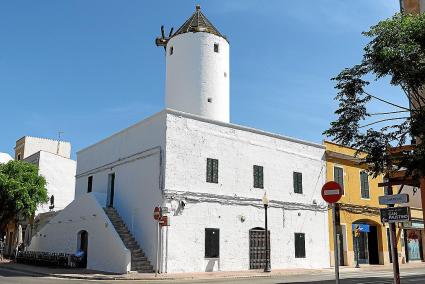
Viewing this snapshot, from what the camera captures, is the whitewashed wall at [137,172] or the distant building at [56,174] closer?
the whitewashed wall at [137,172]

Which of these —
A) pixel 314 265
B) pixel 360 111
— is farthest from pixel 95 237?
pixel 360 111

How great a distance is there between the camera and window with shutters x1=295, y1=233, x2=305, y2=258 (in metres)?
26.7

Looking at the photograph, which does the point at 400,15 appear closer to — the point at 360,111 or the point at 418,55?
the point at 418,55

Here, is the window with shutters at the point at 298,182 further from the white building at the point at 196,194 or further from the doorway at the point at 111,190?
the doorway at the point at 111,190

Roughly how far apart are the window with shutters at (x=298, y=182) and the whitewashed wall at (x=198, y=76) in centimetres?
621

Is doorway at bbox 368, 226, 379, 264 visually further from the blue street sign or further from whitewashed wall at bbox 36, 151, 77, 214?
whitewashed wall at bbox 36, 151, 77, 214

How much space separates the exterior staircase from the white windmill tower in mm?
8994

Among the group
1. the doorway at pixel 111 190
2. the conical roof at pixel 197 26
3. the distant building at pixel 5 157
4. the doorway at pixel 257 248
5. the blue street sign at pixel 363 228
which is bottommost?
the doorway at pixel 257 248

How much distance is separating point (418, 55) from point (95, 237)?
1860cm

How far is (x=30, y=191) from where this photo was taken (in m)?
33.1

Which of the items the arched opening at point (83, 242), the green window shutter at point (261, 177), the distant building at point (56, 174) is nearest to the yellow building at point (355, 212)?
the green window shutter at point (261, 177)

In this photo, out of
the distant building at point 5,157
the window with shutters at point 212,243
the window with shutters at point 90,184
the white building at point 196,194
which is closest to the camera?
the white building at point 196,194

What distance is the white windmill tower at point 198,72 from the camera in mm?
30247

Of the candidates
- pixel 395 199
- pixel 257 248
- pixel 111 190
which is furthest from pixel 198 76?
pixel 395 199
